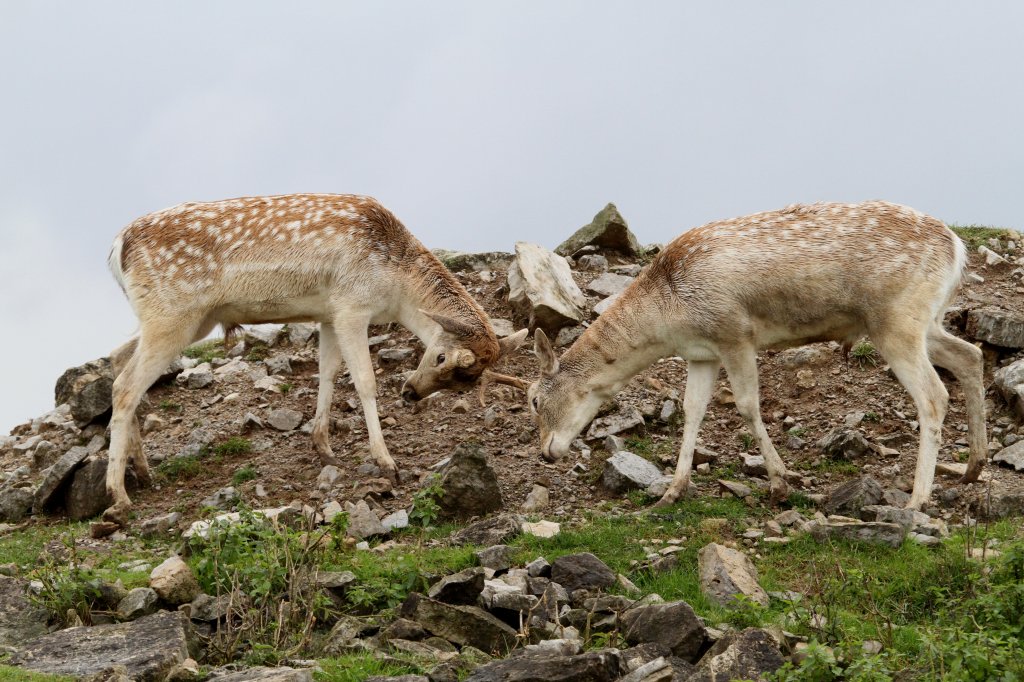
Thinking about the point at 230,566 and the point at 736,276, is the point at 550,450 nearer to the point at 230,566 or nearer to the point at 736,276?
the point at 736,276

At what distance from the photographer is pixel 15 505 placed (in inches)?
483

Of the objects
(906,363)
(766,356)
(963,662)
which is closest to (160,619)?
(963,662)

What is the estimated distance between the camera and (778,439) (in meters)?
12.2

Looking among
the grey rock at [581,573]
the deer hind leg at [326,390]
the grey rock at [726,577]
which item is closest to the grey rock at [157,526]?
the deer hind leg at [326,390]

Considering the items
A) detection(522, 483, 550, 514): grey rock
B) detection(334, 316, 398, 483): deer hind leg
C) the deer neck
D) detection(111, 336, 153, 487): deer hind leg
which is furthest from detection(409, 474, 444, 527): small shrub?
detection(111, 336, 153, 487): deer hind leg

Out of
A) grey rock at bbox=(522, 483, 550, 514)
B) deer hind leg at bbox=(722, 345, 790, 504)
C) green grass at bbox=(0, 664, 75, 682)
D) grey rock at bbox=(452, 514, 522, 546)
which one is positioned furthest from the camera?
grey rock at bbox=(522, 483, 550, 514)

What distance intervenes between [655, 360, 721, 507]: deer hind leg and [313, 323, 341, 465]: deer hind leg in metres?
3.89

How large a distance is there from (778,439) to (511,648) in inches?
232

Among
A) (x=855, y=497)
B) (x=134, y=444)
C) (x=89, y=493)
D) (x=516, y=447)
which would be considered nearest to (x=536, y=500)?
(x=516, y=447)

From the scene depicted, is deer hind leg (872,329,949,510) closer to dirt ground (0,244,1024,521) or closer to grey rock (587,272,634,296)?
dirt ground (0,244,1024,521)

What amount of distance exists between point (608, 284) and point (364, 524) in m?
6.59

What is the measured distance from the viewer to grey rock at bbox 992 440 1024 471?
11.0 meters

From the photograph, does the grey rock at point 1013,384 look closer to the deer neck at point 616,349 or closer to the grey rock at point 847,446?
the grey rock at point 847,446

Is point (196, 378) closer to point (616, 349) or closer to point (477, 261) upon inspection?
point (477, 261)
